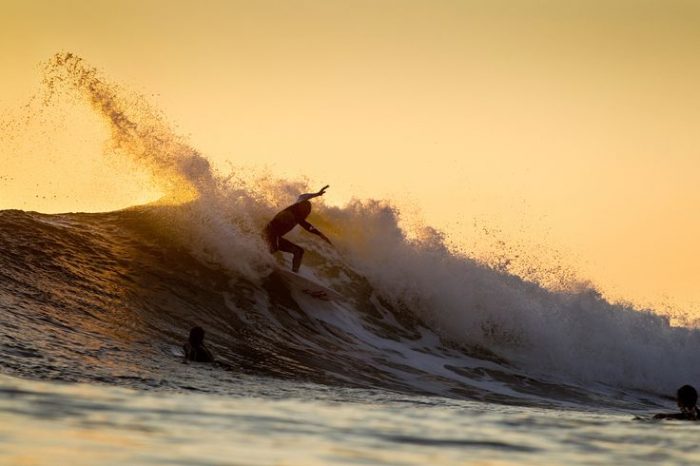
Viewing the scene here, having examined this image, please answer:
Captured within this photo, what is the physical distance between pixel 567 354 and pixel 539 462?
16.8 m

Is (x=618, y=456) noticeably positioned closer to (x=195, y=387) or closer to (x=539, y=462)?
(x=539, y=462)

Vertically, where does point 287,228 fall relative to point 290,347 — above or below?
above

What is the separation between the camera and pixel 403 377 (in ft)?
49.5

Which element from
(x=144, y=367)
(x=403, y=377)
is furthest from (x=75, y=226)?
(x=144, y=367)

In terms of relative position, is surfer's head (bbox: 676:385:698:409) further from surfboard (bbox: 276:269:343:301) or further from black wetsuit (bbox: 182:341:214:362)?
surfboard (bbox: 276:269:343:301)

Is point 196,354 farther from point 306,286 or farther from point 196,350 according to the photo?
point 306,286

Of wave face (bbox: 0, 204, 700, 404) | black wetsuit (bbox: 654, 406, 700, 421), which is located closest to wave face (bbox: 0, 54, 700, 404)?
wave face (bbox: 0, 204, 700, 404)

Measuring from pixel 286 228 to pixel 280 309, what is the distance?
8.34ft

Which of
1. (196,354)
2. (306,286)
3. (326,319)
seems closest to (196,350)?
(196,354)

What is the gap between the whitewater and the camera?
6188mm

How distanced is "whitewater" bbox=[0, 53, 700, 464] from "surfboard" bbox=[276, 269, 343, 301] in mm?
233

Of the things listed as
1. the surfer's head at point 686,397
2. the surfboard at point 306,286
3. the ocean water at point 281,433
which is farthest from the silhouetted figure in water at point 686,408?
the surfboard at point 306,286

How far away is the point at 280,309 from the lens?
1759 centimetres

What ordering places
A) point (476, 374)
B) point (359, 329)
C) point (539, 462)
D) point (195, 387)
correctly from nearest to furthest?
point (539, 462), point (195, 387), point (476, 374), point (359, 329)
